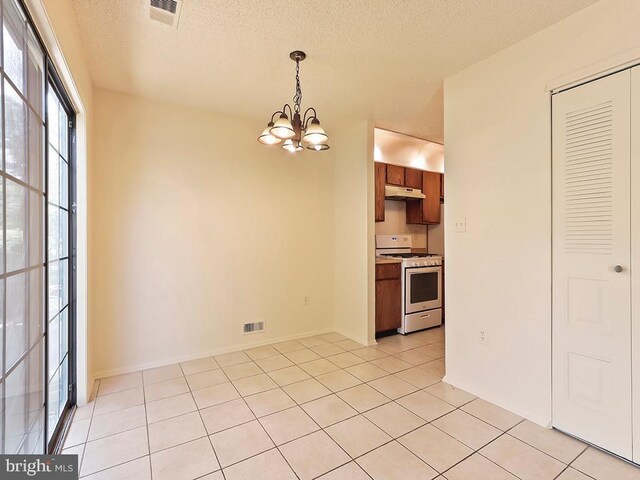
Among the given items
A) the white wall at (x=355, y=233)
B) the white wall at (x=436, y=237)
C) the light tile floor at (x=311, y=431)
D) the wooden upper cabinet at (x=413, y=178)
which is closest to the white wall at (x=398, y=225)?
the white wall at (x=436, y=237)

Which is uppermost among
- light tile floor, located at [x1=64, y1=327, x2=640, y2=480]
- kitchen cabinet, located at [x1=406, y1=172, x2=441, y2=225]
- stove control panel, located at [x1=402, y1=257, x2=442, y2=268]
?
kitchen cabinet, located at [x1=406, y1=172, x2=441, y2=225]

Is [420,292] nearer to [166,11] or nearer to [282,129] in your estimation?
[282,129]

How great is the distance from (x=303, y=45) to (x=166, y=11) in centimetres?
89

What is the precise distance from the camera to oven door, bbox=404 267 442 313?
405 cm

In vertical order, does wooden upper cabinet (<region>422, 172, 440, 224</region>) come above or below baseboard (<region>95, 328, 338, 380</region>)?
above

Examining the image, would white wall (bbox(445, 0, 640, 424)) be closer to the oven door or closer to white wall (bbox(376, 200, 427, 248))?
the oven door

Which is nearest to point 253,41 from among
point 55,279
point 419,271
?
point 55,279

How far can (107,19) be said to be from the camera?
6.48ft

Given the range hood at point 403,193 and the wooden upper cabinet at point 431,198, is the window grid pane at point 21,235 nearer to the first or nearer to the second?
the range hood at point 403,193

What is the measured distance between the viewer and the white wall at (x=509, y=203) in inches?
77.9

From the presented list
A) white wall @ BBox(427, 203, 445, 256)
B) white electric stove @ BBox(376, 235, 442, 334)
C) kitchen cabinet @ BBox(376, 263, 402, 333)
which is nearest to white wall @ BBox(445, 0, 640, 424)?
kitchen cabinet @ BBox(376, 263, 402, 333)

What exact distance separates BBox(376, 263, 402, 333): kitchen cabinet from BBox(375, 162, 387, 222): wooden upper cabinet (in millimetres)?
670

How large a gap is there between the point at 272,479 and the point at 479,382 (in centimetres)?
174

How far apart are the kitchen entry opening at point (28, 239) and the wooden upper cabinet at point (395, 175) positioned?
347cm
